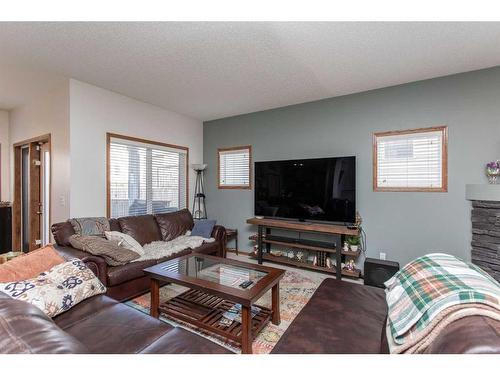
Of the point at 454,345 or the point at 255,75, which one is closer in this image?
the point at 454,345

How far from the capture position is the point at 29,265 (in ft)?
4.85

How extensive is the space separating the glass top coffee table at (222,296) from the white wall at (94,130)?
1627 millimetres

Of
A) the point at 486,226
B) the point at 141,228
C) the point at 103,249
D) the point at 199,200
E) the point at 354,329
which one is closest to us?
the point at 354,329

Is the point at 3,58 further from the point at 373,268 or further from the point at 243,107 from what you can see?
the point at 373,268

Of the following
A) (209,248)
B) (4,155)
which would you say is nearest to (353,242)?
(209,248)

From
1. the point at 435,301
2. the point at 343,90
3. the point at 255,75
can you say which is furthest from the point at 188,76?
the point at 435,301

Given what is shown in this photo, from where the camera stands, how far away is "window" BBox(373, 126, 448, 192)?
2.83 meters

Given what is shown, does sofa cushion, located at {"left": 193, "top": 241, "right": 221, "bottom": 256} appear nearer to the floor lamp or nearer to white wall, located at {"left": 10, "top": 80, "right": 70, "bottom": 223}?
the floor lamp

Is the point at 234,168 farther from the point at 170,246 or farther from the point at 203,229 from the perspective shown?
the point at 170,246

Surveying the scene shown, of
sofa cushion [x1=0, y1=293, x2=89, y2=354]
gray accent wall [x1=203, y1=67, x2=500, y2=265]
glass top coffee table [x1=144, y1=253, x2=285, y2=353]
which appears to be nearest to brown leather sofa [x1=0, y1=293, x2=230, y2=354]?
sofa cushion [x1=0, y1=293, x2=89, y2=354]

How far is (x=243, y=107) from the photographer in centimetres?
393

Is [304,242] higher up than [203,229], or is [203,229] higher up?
[203,229]

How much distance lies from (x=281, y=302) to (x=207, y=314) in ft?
2.82
